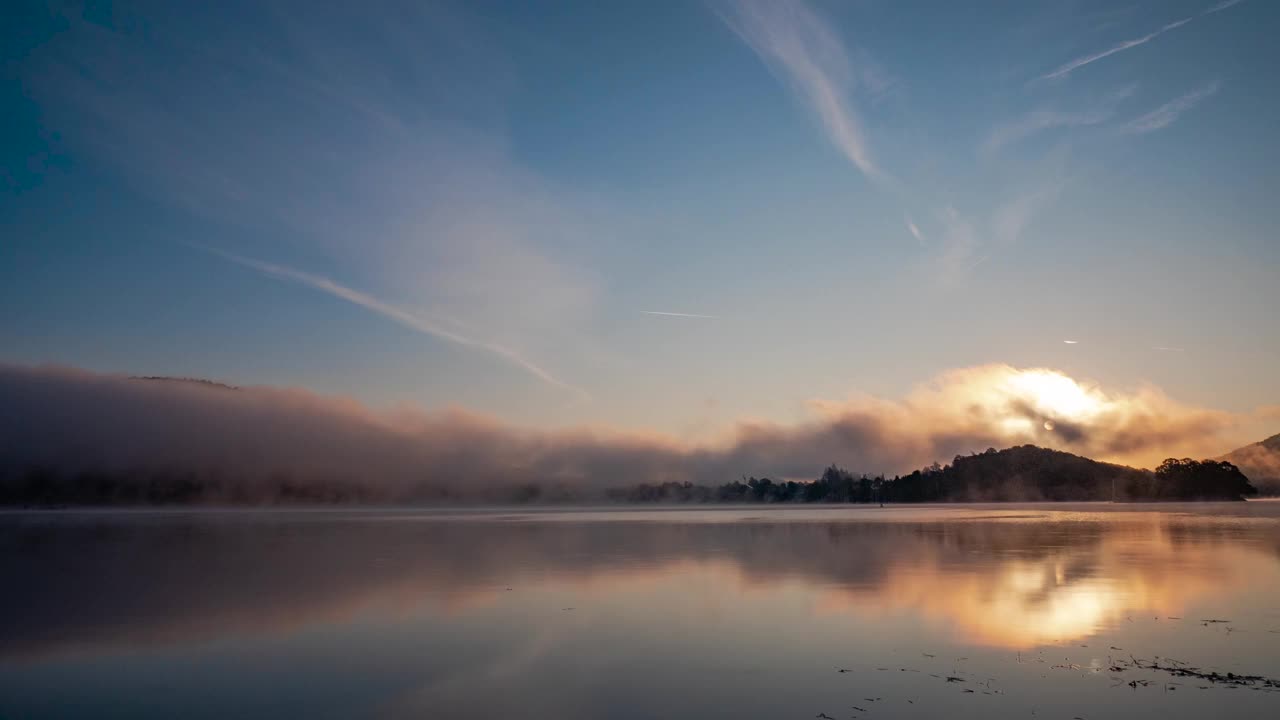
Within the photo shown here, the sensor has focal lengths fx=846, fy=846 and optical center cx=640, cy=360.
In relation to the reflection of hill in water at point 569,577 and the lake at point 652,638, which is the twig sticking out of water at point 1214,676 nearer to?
the lake at point 652,638

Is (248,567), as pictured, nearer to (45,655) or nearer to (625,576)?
(625,576)

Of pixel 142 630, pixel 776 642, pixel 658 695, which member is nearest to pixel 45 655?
pixel 142 630

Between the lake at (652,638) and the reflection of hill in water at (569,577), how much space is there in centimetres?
18

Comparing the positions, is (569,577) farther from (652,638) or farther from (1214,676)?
(1214,676)

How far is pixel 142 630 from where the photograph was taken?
843 inches

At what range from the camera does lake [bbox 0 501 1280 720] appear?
14367 mm

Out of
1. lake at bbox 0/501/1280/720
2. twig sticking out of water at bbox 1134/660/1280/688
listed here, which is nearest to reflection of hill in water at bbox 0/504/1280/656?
lake at bbox 0/501/1280/720

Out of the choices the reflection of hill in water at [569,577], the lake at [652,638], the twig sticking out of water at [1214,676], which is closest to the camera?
the lake at [652,638]

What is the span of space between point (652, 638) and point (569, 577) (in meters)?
13.0

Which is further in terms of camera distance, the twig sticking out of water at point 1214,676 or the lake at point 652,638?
the twig sticking out of water at point 1214,676

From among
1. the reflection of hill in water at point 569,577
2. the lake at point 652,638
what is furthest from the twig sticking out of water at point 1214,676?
the reflection of hill in water at point 569,577

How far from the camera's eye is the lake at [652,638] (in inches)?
566

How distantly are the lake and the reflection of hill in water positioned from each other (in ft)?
0.59

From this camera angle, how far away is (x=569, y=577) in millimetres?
32750
